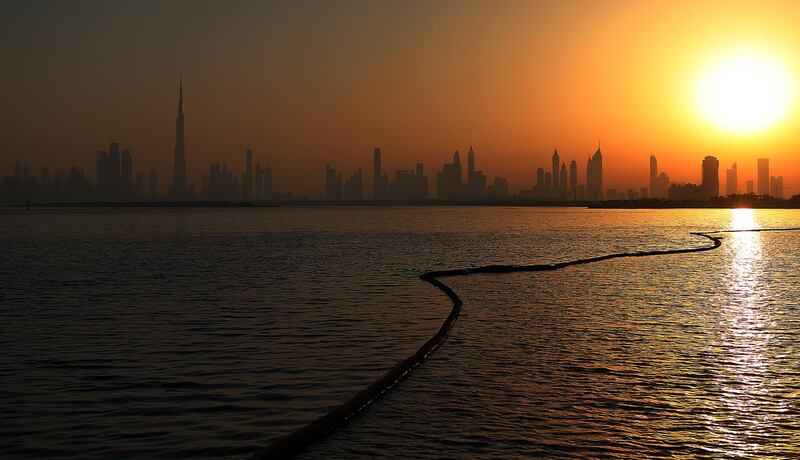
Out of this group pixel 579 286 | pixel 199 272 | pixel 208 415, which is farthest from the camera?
pixel 199 272

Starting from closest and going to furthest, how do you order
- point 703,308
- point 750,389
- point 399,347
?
point 750,389 < point 399,347 < point 703,308

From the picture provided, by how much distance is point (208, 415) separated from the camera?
1666cm

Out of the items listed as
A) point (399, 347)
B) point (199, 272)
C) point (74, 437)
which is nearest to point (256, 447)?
point (74, 437)

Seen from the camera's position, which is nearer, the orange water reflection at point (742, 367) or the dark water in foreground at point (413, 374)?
the dark water in foreground at point (413, 374)

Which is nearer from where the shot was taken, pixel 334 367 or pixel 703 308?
pixel 334 367

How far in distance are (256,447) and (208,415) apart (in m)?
2.61

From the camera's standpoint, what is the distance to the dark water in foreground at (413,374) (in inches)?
591

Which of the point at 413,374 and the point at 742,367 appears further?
the point at 742,367

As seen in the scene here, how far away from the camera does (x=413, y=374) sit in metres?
20.5

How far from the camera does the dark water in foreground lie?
1502 cm

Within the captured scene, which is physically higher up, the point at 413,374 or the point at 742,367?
the point at 413,374

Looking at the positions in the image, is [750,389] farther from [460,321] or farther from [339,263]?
[339,263]

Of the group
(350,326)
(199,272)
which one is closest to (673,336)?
(350,326)

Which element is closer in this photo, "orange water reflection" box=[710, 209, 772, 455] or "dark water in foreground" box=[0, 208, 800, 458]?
"dark water in foreground" box=[0, 208, 800, 458]
